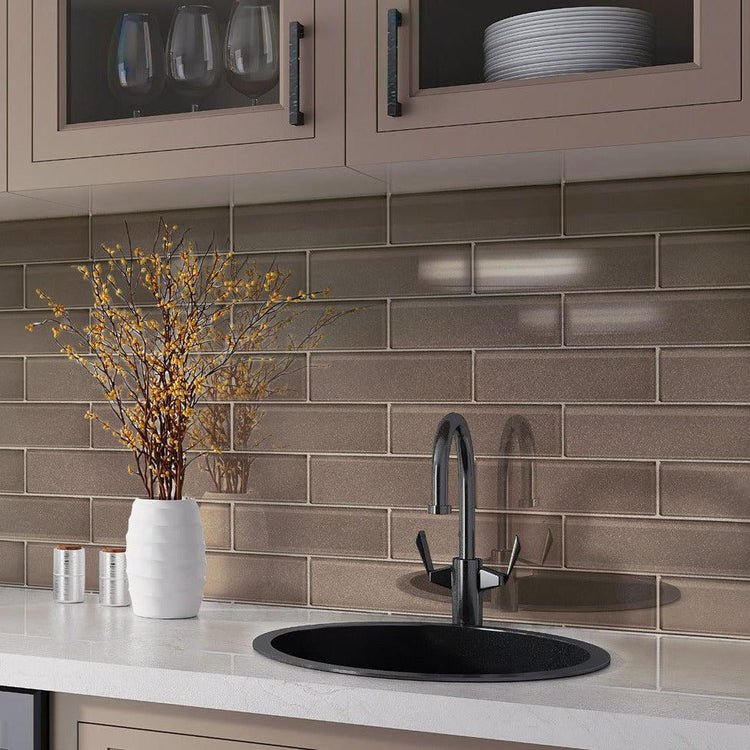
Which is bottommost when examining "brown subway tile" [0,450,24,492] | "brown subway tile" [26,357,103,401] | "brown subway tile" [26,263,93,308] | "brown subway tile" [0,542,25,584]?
"brown subway tile" [0,542,25,584]

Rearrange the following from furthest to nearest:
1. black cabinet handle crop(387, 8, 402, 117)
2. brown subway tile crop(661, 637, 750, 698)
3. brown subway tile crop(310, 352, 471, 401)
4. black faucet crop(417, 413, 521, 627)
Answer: brown subway tile crop(310, 352, 471, 401)
black faucet crop(417, 413, 521, 627)
black cabinet handle crop(387, 8, 402, 117)
brown subway tile crop(661, 637, 750, 698)

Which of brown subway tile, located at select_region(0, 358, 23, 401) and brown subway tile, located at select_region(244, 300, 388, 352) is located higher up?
brown subway tile, located at select_region(244, 300, 388, 352)

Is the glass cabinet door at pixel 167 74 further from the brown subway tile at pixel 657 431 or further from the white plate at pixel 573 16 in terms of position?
the brown subway tile at pixel 657 431

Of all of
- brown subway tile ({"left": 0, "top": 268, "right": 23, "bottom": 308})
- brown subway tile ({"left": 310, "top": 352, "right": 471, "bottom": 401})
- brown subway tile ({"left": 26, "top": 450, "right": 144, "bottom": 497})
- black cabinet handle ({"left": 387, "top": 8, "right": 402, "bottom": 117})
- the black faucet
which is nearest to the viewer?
black cabinet handle ({"left": 387, "top": 8, "right": 402, "bottom": 117})

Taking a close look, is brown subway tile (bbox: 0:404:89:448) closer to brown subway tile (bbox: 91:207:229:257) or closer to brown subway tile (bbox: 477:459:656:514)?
brown subway tile (bbox: 91:207:229:257)

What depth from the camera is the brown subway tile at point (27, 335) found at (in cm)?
224

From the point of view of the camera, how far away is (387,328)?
6.55 ft

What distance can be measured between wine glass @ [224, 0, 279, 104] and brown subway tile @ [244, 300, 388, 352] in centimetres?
46

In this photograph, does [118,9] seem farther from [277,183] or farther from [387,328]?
[387,328]

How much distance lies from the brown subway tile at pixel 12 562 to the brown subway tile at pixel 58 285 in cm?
50

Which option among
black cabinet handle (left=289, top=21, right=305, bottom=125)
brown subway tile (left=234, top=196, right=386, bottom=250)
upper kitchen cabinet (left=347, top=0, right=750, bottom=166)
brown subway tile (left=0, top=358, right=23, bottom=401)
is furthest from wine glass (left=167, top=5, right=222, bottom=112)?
brown subway tile (left=0, top=358, right=23, bottom=401)

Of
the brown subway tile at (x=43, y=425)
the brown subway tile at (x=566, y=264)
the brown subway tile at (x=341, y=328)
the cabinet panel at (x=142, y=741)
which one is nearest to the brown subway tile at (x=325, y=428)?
the brown subway tile at (x=341, y=328)

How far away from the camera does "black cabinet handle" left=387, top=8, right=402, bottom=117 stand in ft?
5.20

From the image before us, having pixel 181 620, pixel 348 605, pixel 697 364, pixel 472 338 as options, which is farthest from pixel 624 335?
pixel 181 620
